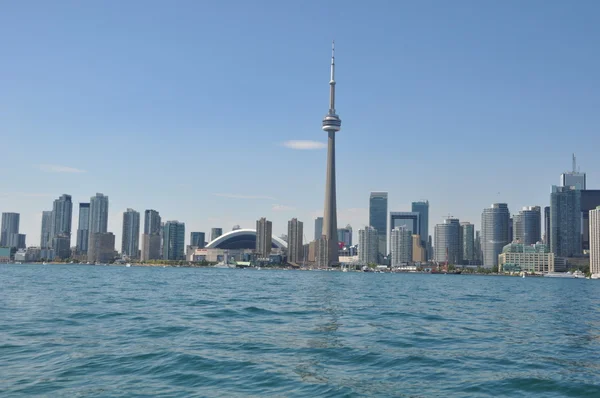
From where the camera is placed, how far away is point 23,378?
763 inches

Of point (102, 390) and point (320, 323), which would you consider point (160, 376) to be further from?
point (320, 323)

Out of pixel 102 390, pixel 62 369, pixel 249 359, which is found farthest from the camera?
pixel 249 359

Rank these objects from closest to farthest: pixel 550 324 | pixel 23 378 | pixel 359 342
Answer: pixel 23 378 → pixel 359 342 → pixel 550 324

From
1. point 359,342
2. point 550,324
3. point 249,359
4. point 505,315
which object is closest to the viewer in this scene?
point 249,359

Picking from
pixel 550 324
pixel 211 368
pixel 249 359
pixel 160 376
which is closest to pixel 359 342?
pixel 249 359

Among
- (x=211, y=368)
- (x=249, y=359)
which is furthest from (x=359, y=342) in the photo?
(x=211, y=368)

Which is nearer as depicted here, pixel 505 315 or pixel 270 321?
pixel 270 321

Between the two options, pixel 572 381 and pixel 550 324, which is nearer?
pixel 572 381

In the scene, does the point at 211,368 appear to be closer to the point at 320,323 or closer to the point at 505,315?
the point at 320,323

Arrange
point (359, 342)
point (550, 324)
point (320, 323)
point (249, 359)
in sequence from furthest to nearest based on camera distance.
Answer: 1. point (550, 324)
2. point (320, 323)
3. point (359, 342)
4. point (249, 359)

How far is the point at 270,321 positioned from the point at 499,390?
18648 millimetres

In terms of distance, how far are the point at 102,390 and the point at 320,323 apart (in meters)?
19.3

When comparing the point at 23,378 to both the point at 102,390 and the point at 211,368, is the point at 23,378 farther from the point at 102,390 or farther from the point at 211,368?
the point at 211,368

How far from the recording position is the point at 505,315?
1821 inches
